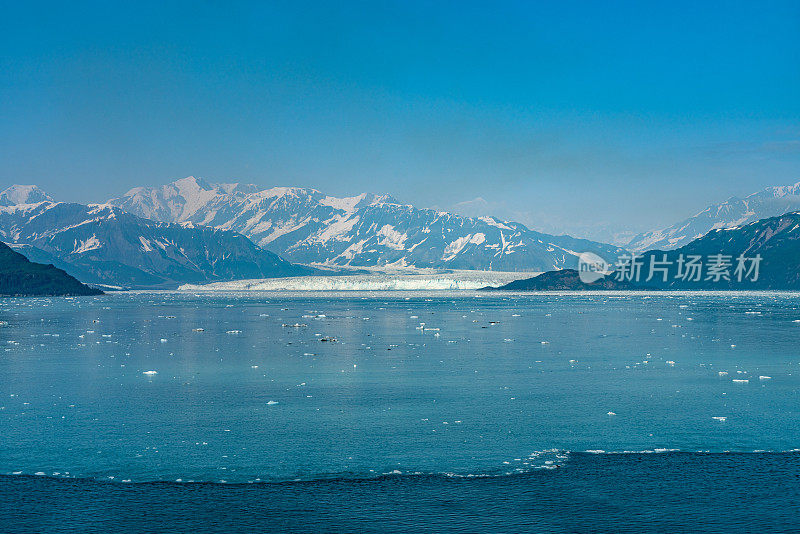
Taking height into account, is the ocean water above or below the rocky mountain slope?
below

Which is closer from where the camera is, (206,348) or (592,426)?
(592,426)

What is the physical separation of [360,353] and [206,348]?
1003 cm

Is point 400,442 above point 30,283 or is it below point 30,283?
below

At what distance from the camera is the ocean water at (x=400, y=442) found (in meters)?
13.4

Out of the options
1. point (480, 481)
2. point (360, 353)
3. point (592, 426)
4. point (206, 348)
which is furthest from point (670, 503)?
point (206, 348)

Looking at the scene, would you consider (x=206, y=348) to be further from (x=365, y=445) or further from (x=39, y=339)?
(x=365, y=445)

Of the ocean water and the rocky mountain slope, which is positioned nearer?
the ocean water

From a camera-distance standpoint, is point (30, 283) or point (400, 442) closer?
point (400, 442)

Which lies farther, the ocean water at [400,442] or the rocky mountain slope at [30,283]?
the rocky mountain slope at [30,283]

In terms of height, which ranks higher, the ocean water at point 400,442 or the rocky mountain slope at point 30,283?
the rocky mountain slope at point 30,283

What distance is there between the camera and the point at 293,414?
72.5 ft

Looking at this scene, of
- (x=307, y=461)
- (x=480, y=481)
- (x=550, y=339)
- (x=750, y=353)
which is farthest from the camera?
(x=550, y=339)

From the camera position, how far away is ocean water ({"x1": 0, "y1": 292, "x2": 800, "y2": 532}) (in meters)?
13.4

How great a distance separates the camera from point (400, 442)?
18.5 metres
